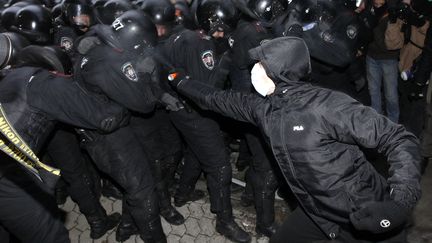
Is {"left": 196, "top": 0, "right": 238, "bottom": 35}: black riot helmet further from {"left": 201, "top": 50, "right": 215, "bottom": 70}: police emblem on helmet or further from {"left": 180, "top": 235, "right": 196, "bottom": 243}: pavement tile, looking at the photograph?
{"left": 180, "top": 235, "right": 196, "bottom": 243}: pavement tile

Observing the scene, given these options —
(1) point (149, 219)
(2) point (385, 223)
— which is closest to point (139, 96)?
(1) point (149, 219)

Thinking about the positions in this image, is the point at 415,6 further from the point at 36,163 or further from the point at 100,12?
the point at 36,163

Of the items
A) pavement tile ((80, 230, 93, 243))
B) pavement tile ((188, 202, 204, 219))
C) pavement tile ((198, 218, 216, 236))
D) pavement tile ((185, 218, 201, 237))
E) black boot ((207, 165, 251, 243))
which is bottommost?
pavement tile ((80, 230, 93, 243))

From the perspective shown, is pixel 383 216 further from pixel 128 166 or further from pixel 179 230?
pixel 179 230

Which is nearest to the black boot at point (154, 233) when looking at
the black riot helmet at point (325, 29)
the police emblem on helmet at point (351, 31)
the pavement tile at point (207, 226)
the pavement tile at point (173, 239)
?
the pavement tile at point (173, 239)

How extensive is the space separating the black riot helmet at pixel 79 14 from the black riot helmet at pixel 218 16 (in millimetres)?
1681

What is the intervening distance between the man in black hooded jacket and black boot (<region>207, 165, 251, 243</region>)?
147cm

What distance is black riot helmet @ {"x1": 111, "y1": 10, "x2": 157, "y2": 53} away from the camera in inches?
146

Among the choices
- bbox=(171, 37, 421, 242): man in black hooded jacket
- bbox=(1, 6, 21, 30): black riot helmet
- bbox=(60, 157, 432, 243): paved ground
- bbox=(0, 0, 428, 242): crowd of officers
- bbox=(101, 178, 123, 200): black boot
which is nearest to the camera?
bbox=(171, 37, 421, 242): man in black hooded jacket

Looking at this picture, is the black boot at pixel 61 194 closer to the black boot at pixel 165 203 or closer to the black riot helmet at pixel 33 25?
the black boot at pixel 165 203

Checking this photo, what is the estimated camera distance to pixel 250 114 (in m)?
2.90

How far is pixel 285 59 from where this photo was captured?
8.17 ft

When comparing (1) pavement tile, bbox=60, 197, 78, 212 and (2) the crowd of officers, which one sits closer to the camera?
(2) the crowd of officers

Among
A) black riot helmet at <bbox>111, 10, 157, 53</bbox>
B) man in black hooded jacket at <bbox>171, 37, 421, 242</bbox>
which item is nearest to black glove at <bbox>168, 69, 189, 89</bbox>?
black riot helmet at <bbox>111, 10, 157, 53</bbox>
